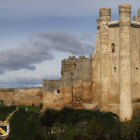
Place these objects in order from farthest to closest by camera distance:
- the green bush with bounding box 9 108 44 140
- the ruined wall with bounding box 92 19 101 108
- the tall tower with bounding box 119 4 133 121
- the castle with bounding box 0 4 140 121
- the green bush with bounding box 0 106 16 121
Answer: the ruined wall with bounding box 92 19 101 108
the green bush with bounding box 0 106 16 121
the castle with bounding box 0 4 140 121
the tall tower with bounding box 119 4 133 121
the green bush with bounding box 9 108 44 140

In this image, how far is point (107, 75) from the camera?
1690 inches

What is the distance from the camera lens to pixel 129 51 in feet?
136

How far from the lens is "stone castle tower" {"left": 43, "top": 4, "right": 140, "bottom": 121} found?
136 ft

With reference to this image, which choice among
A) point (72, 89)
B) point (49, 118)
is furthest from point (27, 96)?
point (49, 118)

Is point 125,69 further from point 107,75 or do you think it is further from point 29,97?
point 29,97

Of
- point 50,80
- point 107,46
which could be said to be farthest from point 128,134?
point 50,80

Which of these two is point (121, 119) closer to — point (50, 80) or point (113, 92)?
point (113, 92)

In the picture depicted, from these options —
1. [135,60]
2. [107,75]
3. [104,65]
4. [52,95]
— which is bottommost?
[52,95]

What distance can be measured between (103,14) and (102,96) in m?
9.13

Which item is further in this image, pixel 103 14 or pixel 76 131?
pixel 103 14

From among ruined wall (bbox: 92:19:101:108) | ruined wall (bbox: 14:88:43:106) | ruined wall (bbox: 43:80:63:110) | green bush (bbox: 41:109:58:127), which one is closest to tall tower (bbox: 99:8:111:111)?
ruined wall (bbox: 92:19:101:108)

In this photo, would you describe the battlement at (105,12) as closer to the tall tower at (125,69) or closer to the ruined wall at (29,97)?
the tall tower at (125,69)

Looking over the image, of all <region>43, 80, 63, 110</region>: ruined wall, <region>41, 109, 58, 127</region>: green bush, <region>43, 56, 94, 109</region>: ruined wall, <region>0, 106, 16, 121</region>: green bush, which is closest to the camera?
<region>41, 109, 58, 127</region>: green bush

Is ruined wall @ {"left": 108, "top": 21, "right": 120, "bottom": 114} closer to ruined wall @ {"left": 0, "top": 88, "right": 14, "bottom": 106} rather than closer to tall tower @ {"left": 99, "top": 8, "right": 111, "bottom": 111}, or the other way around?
tall tower @ {"left": 99, "top": 8, "right": 111, "bottom": 111}
